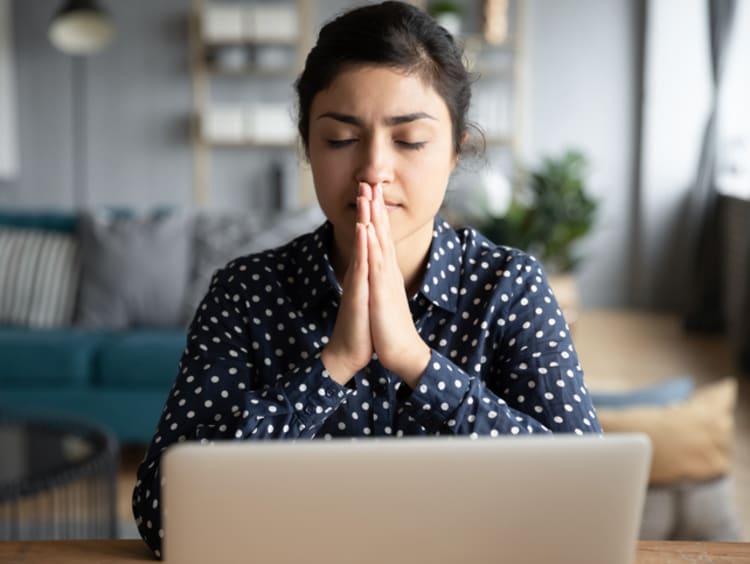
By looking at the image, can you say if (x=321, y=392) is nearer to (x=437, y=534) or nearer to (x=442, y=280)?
(x=442, y=280)

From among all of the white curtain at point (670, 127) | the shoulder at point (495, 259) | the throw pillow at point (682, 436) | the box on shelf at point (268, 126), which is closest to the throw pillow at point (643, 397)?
the throw pillow at point (682, 436)

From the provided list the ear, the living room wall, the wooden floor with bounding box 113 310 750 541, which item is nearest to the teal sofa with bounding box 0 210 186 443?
the wooden floor with bounding box 113 310 750 541

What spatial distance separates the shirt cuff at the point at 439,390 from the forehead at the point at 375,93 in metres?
0.30

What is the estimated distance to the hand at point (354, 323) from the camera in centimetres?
111

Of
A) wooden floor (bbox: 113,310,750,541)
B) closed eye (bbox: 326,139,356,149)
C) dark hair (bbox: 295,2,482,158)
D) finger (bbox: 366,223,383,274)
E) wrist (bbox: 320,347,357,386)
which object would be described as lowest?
wooden floor (bbox: 113,310,750,541)

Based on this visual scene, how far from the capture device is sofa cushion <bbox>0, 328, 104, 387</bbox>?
3.83 metres

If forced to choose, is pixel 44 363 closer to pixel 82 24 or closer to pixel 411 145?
pixel 82 24

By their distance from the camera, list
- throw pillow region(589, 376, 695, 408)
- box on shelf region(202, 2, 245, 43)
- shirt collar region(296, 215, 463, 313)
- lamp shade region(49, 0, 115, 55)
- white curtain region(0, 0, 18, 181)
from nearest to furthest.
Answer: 1. shirt collar region(296, 215, 463, 313)
2. throw pillow region(589, 376, 695, 408)
3. lamp shade region(49, 0, 115, 55)
4. box on shelf region(202, 2, 245, 43)
5. white curtain region(0, 0, 18, 181)

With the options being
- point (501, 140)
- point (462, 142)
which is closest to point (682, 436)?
point (462, 142)

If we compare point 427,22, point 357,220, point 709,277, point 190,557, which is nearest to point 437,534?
point 190,557

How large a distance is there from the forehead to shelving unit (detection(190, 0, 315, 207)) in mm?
5667

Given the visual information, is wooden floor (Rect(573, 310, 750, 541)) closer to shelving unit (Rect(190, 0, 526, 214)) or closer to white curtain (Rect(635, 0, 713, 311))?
white curtain (Rect(635, 0, 713, 311))

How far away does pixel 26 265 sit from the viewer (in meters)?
4.25

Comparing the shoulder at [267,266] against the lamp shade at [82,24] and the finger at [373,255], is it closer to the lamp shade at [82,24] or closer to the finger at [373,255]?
→ the finger at [373,255]
